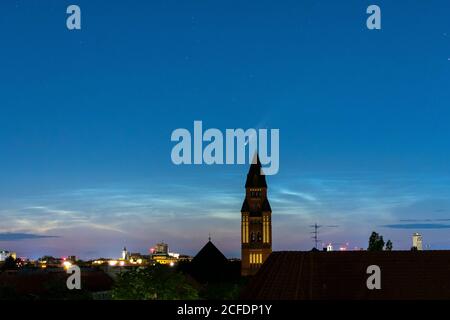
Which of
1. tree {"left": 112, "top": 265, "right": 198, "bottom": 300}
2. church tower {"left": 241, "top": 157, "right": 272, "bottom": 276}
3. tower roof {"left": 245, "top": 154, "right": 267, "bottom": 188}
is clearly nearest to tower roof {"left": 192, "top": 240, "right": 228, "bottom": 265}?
church tower {"left": 241, "top": 157, "right": 272, "bottom": 276}

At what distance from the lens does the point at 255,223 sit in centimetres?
14388

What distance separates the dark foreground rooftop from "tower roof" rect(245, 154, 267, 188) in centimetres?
9684

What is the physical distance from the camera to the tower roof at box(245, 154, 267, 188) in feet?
479

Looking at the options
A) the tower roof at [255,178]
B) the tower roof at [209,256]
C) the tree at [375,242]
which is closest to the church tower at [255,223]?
the tower roof at [255,178]

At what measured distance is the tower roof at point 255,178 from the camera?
145913 mm

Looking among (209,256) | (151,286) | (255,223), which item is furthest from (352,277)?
(255,223)

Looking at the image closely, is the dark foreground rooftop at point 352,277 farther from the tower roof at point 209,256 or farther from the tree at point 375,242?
the tower roof at point 209,256

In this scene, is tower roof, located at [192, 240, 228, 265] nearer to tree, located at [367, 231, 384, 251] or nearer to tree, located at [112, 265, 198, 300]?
tree, located at [367, 231, 384, 251]

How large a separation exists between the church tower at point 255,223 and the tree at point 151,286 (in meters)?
94.2

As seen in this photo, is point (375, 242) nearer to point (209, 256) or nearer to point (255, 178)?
point (209, 256)

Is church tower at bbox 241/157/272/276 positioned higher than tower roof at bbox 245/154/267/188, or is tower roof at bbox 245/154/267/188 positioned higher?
tower roof at bbox 245/154/267/188
